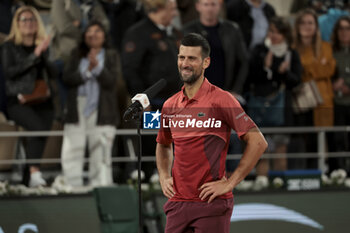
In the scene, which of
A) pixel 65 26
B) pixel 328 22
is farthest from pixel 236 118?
pixel 328 22

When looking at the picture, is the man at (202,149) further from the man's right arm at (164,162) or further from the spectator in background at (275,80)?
the spectator in background at (275,80)

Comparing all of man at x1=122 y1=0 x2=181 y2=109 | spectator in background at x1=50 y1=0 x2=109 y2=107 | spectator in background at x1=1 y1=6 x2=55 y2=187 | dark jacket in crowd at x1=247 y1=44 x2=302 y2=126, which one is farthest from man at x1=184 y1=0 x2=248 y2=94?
spectator in background at x1=1 y1=6 x2=55 y2=187

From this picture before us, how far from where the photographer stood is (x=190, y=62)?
13.0 feet

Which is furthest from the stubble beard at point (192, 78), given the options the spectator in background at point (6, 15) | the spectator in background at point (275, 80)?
the spectator in background at point (6, 15)

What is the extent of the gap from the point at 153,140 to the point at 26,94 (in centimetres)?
146

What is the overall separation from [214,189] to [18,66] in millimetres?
4224

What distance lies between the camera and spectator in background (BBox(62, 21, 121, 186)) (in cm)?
770

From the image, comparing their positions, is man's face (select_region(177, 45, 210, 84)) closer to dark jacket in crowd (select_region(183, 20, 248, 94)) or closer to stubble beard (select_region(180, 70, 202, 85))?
stubble beard (select_region(180, 70, 202, 85))

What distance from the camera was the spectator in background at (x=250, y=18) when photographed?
8.59 m

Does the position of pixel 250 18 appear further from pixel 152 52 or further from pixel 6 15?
pixel 6 15

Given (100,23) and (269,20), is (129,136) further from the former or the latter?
(269,20)

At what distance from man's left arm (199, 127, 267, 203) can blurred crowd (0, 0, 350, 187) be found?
3007 mm

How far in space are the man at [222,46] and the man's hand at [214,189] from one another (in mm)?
3947

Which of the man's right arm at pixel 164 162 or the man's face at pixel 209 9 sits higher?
the man's face at pixel 209 9
